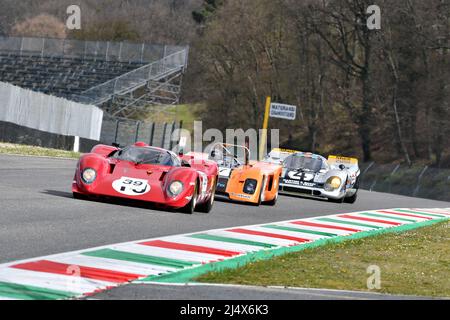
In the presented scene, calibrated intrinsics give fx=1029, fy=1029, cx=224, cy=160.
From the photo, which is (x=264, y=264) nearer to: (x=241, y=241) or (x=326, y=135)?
(x=241, y=241)

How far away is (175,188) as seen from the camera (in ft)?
48.8

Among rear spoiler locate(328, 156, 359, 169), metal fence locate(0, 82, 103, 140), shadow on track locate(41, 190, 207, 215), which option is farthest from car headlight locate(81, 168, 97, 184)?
metal fence locate(0, 82, 103, 140)

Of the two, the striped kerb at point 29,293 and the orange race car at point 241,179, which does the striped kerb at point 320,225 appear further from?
the striped kerb at point 29,293

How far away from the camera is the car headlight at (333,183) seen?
23344 mm

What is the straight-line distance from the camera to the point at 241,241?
41.4 ft

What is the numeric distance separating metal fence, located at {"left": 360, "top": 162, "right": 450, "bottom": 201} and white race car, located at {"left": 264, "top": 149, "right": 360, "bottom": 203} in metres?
17.2

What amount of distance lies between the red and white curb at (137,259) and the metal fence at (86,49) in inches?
1834

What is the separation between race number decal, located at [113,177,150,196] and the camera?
48.5 feet

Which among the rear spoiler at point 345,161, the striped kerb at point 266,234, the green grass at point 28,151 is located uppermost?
the rear spoiler at point 345,161

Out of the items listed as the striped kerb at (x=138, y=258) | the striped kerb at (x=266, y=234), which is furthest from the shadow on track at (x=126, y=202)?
the striped kerb at (x=138, y=258)
